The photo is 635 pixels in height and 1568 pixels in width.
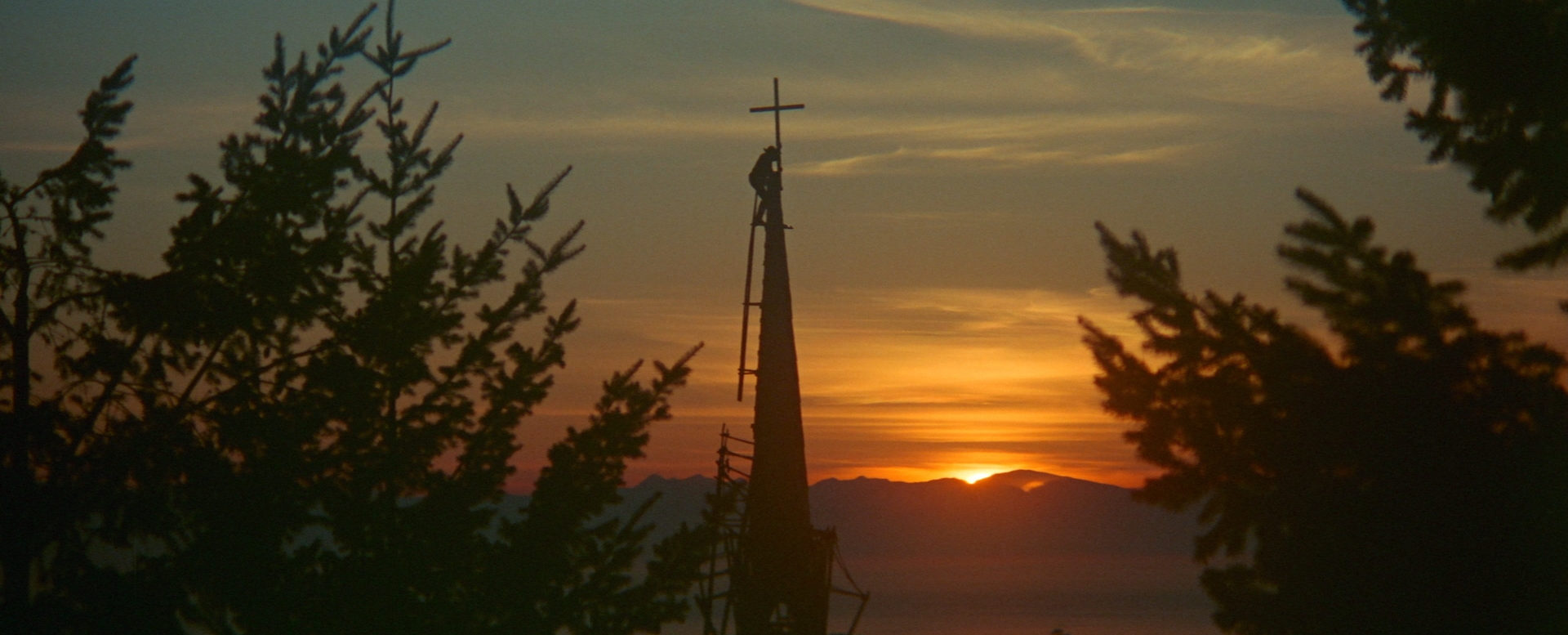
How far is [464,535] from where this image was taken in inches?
346

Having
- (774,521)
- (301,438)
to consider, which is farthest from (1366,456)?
(774,521)

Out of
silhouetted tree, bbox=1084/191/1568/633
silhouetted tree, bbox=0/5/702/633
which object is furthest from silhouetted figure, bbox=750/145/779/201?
silhouetted tree, bbox=1084/191/1568/633

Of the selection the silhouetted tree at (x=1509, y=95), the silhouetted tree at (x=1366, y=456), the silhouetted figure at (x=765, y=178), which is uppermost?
the silhouetted figure at (x=765, y=178)

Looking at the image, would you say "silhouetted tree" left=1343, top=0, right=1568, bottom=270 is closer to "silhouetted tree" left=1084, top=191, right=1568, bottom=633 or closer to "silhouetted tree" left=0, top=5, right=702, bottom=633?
"silhouetted tree" left=1084, top=191, right=1568, bottom=633

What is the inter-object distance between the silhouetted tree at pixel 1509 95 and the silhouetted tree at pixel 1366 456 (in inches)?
17.3

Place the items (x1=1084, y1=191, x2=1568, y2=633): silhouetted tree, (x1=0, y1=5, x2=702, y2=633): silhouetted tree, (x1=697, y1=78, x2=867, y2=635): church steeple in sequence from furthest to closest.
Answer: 1. (x1=697, y1=78, x2=867, y2=635): church steeple
2. (x1=0, y1=5, x2=702, y2=633): silhouetted tree
3. (x1=1084, y1=191, x2=1568, y2=633): silhouetted tree

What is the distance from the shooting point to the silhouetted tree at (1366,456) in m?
4.35

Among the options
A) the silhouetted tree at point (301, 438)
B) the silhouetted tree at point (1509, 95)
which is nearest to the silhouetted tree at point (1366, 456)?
the silhouetted tree at point (1509, 95)

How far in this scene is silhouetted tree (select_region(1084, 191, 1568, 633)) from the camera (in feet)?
14.3

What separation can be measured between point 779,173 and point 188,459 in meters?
11.1

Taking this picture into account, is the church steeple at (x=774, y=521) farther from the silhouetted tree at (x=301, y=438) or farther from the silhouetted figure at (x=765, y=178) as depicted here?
the silhouetted tree at (x=301, y=438)

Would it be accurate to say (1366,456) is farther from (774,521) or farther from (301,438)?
(774,521)

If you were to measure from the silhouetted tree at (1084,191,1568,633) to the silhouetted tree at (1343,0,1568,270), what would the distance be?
17.3 inches

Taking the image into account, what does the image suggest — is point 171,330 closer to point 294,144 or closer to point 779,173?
point 294,144
